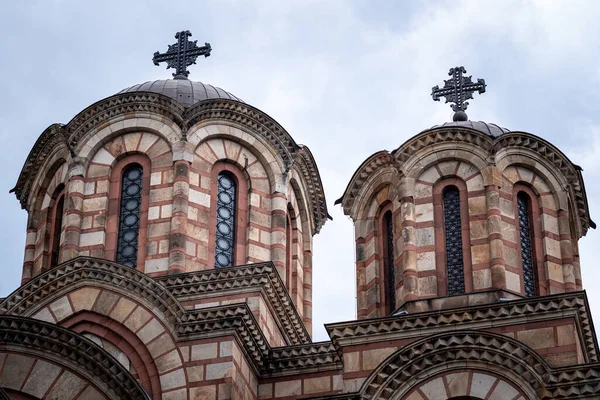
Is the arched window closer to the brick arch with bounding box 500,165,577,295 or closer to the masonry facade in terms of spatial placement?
the masonry facade

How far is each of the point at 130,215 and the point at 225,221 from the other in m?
1.84

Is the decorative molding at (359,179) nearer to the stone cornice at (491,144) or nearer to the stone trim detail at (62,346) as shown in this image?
the stone cornice at (491,144)

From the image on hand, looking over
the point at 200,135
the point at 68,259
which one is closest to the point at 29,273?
the point at 68,259

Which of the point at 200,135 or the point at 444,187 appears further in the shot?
the point at 200,135

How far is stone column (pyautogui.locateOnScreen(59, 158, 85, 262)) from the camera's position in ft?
97.5

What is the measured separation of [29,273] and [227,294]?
4676 mm

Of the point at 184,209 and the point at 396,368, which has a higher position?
the point at 184,209

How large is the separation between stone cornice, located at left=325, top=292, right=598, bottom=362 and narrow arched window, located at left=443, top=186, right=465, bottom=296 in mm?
902

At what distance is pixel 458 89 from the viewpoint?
32.2 metres

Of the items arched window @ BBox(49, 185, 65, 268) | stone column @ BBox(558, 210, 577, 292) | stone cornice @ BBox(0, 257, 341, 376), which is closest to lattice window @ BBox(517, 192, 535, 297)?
stone column @ BBox(558, 210, 577, 292)

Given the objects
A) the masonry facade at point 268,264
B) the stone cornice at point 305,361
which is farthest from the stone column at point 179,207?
the stone cornice at point 305,361

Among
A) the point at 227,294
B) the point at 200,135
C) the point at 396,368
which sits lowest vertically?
the point at 396,368

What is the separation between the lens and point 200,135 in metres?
30.8

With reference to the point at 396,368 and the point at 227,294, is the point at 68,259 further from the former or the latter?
the point at 396,368
